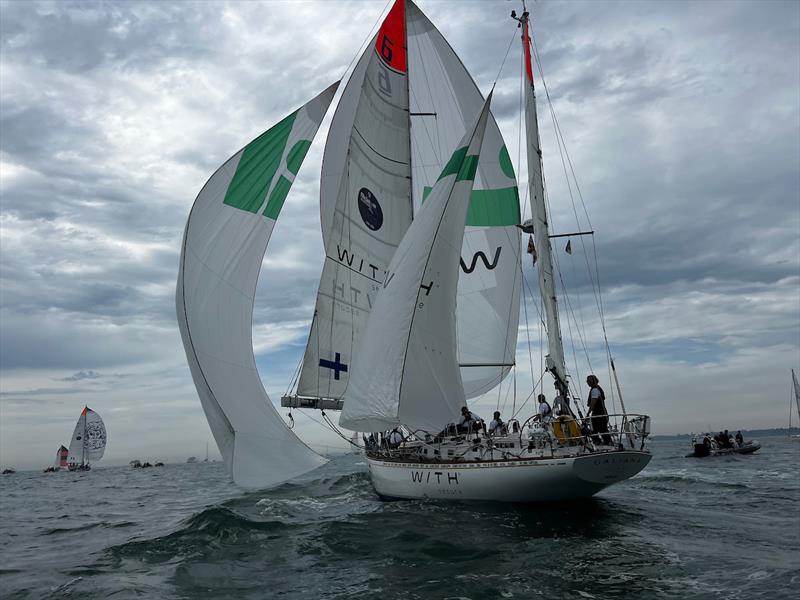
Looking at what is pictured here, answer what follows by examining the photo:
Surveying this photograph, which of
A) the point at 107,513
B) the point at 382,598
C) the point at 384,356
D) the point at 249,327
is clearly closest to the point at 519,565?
the point at 382,598

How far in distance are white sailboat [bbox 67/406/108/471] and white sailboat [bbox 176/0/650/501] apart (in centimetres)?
6877

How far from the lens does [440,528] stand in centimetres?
1120

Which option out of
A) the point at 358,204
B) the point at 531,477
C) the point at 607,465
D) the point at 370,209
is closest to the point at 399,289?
the point at 531,477

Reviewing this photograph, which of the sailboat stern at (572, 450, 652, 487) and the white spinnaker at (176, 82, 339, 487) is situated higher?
the white spinnaker at (176, 82, 339, 487)

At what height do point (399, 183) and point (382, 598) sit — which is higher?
point (399, 183)

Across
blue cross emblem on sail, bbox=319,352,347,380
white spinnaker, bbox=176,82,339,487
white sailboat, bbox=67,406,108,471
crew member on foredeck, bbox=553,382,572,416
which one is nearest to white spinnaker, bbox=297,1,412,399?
blue cross emblem on sail, bbox=319,352,347,380

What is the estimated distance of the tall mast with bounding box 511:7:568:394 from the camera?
15461mm

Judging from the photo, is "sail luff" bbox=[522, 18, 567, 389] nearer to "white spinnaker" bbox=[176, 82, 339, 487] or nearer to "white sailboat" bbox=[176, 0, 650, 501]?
"white sailboat" bbox=[176, 0, 650, 501]

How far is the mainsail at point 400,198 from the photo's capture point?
1795 centimetres

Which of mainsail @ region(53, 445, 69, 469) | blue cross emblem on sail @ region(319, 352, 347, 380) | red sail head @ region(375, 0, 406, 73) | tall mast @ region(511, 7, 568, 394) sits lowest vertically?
mainsail @ region(53, 445, 69, 469)

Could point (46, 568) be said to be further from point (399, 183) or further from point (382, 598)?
point (399, 183)

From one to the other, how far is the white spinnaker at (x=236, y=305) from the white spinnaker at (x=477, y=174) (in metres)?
8.88

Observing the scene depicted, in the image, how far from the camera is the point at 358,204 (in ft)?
60.9

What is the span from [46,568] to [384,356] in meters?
7.32
